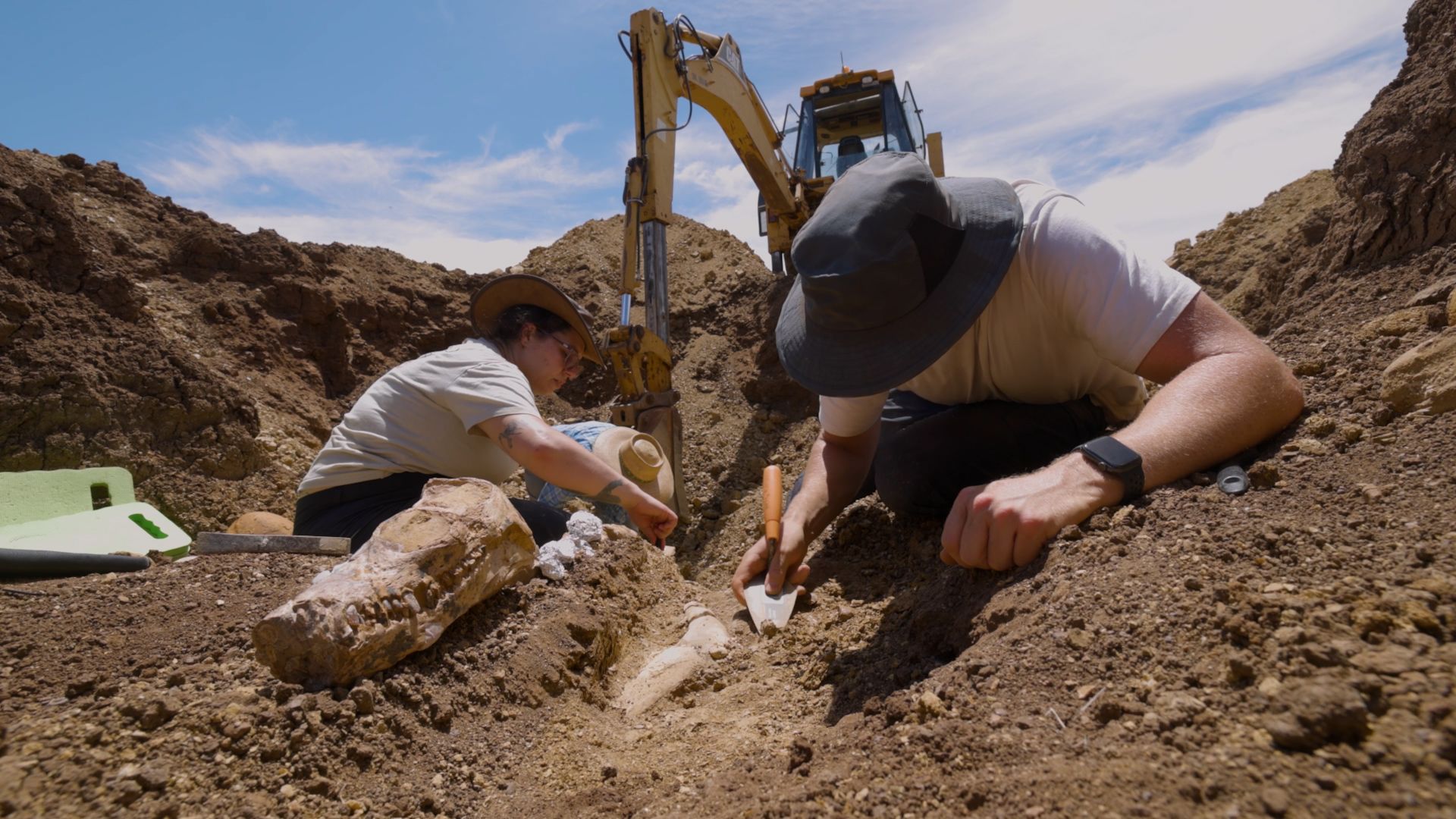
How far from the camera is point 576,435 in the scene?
14.9ft

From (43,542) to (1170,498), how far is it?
4547 millimetres

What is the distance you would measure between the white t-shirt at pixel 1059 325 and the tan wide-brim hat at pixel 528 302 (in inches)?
67.7

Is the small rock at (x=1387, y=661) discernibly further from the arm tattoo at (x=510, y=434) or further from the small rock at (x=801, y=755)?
the arm tattoo at (x=510, y=434)

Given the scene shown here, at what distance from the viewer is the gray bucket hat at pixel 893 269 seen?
1.88 metres

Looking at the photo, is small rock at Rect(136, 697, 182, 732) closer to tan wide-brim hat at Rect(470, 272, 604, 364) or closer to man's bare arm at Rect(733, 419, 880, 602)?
man's bare arm at Rect(733, 419, 880, 602)

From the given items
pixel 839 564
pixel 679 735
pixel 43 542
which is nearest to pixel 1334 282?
pixel 839 564

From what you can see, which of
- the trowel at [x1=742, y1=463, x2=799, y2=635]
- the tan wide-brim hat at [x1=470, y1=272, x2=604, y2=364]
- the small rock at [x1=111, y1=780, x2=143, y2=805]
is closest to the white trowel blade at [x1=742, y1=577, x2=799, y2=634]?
the trowel at [x1=742, y1=463, x2=799, y2=635]

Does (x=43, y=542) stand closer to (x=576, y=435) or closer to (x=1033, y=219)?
(x=576, y=435)

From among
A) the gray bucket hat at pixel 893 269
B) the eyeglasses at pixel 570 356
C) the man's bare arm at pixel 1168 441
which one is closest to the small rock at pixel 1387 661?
the man's bare arm at pixel 1168 441

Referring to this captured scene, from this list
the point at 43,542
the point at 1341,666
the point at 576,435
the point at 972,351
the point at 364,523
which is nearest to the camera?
the point at 1341,666

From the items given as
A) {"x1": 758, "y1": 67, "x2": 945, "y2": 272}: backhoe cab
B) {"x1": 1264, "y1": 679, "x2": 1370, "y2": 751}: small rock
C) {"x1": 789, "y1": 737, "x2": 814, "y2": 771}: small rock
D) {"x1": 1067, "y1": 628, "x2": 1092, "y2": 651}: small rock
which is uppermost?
{"x1": 758, "y1": 67, "x2": 945, "y2": 272}: backhoe cab

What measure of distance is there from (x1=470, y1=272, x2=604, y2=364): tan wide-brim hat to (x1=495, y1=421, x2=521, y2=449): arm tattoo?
953mm

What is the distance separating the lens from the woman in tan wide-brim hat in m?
3.12

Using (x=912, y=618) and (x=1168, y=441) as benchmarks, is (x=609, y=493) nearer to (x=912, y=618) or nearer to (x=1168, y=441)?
(x=912, y=618)
